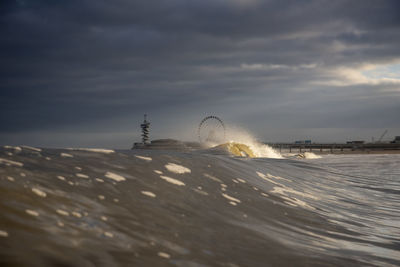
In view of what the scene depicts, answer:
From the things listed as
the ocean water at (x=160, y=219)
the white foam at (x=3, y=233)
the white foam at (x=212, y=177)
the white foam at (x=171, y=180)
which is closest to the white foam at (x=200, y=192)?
the ocean water at (x=160, y=219)

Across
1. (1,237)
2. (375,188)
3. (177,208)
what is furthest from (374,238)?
(375,188)

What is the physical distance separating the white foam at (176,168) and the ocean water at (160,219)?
0.02 m

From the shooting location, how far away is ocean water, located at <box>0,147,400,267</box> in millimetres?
2102

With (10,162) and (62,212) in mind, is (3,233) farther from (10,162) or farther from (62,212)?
(10,162)

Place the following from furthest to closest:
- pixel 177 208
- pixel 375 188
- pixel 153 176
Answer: pixel 375 188 → pixel 153 176 → pixel 177 208

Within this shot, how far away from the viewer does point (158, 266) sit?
210 centimetres

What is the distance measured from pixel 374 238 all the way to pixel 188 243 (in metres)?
2.62

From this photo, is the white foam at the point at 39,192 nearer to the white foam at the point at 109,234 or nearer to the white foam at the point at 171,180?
the white foam at the point at 109,234

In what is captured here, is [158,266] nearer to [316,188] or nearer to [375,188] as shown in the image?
[316,188]

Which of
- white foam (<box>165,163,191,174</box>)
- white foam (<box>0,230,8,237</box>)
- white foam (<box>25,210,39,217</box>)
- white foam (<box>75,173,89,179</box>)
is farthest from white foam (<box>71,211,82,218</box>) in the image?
white foam (<box>165,163,191,174</box>)

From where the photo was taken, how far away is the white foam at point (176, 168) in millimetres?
4660

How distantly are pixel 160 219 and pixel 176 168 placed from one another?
6.40 feet

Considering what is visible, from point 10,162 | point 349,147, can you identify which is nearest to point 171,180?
point 10,162

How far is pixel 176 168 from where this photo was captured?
482cm
